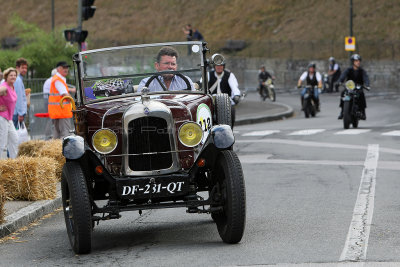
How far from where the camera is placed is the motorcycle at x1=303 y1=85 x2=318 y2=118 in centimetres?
3300

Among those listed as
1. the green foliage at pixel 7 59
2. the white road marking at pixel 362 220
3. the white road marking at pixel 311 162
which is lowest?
the white road marking at pixel 311 162

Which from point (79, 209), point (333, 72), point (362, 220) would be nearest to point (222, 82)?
point (362, 220)

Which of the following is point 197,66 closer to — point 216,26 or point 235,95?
point 235,95

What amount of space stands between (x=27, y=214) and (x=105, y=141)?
2.16 meters

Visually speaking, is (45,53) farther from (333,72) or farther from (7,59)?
(333,72)

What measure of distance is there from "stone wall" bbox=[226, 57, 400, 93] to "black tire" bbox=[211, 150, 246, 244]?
47.0 metres

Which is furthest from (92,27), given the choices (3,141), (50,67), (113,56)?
(113,56)

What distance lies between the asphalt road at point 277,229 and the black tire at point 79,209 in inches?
4.7

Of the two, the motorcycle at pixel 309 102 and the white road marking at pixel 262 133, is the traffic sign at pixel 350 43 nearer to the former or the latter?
the motorcycle at pixel 309 102

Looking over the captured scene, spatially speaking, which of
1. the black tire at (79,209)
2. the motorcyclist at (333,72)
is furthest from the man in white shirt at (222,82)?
the motorcyclist at (333,72)

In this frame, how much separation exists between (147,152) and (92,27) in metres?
73.7

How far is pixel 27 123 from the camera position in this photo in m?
22.2

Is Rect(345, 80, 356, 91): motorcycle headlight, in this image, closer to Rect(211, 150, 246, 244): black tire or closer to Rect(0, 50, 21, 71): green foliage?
Rect(0, 50, 21, 71): green foliage

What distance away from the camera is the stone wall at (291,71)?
184ft
